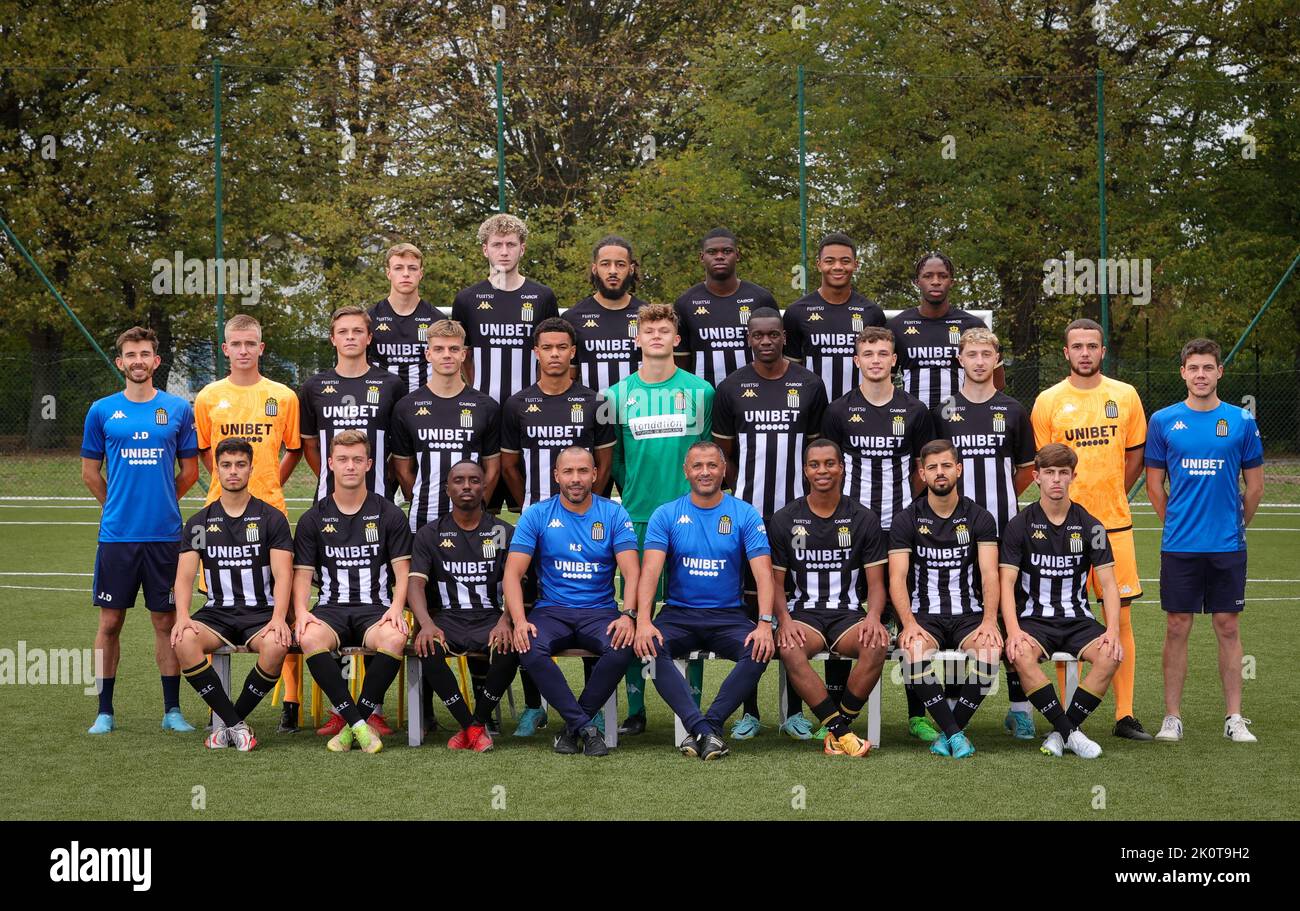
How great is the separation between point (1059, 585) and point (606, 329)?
8.86ft

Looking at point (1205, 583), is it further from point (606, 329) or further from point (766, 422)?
point (606, 329)

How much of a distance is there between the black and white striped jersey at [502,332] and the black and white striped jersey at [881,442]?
1.78m

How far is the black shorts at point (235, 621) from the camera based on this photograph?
23.4 ft

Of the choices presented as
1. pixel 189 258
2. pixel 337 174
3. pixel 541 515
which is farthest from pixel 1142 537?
pixel 189 258

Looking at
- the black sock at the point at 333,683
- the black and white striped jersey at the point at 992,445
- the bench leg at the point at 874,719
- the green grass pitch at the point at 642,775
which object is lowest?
the green grass pitch at the point at 642,775

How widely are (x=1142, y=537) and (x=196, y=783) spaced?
12239mm

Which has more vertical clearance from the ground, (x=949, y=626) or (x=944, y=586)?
(x=944, y=586)

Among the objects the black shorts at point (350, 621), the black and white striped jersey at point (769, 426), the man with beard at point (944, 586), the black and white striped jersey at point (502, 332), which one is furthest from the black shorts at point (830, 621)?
the black and white striped jersey at point (502, 332)

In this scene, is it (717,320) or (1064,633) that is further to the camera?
(717,320)

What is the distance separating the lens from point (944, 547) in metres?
7.04

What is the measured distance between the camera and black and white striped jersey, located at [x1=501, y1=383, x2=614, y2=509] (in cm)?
745

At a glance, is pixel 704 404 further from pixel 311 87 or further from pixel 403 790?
pixel 311 87

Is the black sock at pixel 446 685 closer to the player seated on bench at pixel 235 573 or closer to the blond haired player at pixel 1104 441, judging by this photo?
the player seated on bench at pixel 235 573

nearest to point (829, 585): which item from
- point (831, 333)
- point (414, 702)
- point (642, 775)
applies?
point (642, 775)
